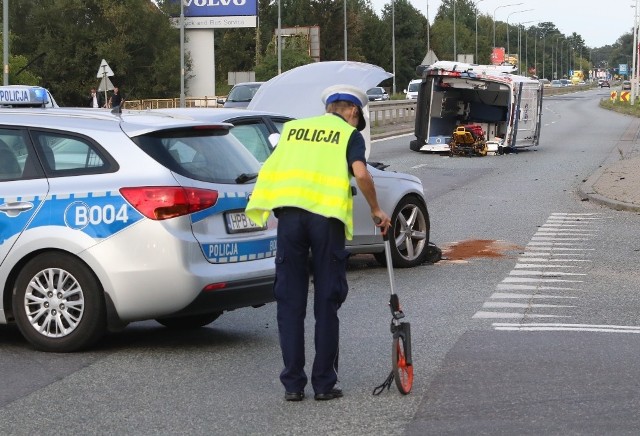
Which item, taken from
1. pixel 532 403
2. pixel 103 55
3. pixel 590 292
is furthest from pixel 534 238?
pixel 103 55

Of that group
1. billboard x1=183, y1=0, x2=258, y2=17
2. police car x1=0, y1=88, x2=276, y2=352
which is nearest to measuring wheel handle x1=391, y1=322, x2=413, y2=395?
police car x1=0, y1=88, x2=276, y2=352

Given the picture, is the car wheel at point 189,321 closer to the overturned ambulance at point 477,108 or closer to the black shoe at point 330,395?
the black shoe at point 330,395

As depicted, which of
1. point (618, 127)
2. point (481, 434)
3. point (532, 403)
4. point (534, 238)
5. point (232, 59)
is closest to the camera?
point (481, 434)

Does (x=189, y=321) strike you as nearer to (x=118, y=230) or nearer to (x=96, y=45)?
(x=118, y=230)

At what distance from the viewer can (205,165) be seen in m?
8.40

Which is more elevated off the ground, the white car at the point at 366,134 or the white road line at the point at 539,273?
the white car at the point at 366,134

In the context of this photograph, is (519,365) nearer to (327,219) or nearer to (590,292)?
(327,219)

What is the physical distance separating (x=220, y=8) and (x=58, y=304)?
75.2m

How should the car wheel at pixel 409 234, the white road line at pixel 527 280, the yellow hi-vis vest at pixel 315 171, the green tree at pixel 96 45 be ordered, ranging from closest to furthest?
the yellow hi-vis vest at pixel 315 171, the white road line at pixel 527 280, the car wheel at pixel 409 234, the green tree at pixel 96 45

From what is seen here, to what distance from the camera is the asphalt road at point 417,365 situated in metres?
6.41

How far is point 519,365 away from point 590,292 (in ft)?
11.1

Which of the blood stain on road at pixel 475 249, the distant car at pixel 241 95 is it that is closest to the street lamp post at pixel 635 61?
the distant car at pixel 241 95

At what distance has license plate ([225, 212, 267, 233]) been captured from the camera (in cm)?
830

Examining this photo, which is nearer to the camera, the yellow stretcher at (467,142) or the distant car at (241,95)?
the yellow stretcher at (467,142)
